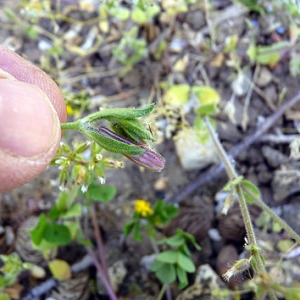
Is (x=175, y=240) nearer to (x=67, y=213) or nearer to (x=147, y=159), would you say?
(x=67, y=213)

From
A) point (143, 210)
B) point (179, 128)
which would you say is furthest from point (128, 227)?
point (179, 128)

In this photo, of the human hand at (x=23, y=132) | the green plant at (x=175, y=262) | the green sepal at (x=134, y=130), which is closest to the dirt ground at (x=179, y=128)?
the green plant at (x=175, y=262)

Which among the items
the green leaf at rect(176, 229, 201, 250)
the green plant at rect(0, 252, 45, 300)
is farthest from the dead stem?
the green plant at rect(0, 252, 45, 300)

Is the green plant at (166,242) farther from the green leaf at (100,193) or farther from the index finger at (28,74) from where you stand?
the index finger at (28,74)

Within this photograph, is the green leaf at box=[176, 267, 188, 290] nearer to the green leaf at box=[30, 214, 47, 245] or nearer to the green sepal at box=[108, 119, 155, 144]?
the green leaf at box=[30, 214, 47, 245]

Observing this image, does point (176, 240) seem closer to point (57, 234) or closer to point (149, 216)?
point (149, 216)
